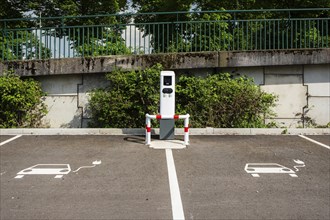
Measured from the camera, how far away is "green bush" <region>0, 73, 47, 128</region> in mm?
10219

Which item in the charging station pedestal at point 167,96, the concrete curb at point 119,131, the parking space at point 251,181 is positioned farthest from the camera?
the concrete curb at point 119,131

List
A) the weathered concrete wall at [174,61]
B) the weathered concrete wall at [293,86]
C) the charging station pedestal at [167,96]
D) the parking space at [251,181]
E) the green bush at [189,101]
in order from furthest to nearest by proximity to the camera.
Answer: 1. the weathered concrete wall at [293,86]
2. the weathered concrete wall at [174,61]
3. the green bush at [189,101]
4. the charging station pedestal at [167,96]
5. the parking space at [251,181]

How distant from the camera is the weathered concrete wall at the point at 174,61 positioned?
1084cm

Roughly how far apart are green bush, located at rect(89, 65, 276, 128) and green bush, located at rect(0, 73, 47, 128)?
5.19 feet

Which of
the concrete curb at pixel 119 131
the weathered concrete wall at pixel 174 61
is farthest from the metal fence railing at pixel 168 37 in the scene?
the concrete curb at pixel 119 131

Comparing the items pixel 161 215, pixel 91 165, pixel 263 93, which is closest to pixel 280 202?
pixel 161 215

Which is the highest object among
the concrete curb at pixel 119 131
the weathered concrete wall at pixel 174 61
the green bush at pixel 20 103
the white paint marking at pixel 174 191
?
the weathered concrete wall at pixel 174 61

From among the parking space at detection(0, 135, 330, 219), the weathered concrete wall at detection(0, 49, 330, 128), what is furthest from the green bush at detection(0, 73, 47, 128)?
the parking space at detection(0, 135, 330, 219)

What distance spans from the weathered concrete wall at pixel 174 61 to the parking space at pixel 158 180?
8.89 feet

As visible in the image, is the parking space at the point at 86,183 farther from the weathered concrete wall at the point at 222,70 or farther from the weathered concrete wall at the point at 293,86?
the weathered concrete wall at the point at 293,86

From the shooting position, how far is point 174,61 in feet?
35.9

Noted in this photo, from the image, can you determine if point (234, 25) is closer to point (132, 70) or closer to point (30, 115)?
point (132, 70)

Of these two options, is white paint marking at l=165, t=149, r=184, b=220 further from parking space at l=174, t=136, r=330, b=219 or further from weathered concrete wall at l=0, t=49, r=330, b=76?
weathered concrete wall at l=0, t=49, r=330, b=76

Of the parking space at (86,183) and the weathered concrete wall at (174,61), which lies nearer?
the parking space at (86,183)
